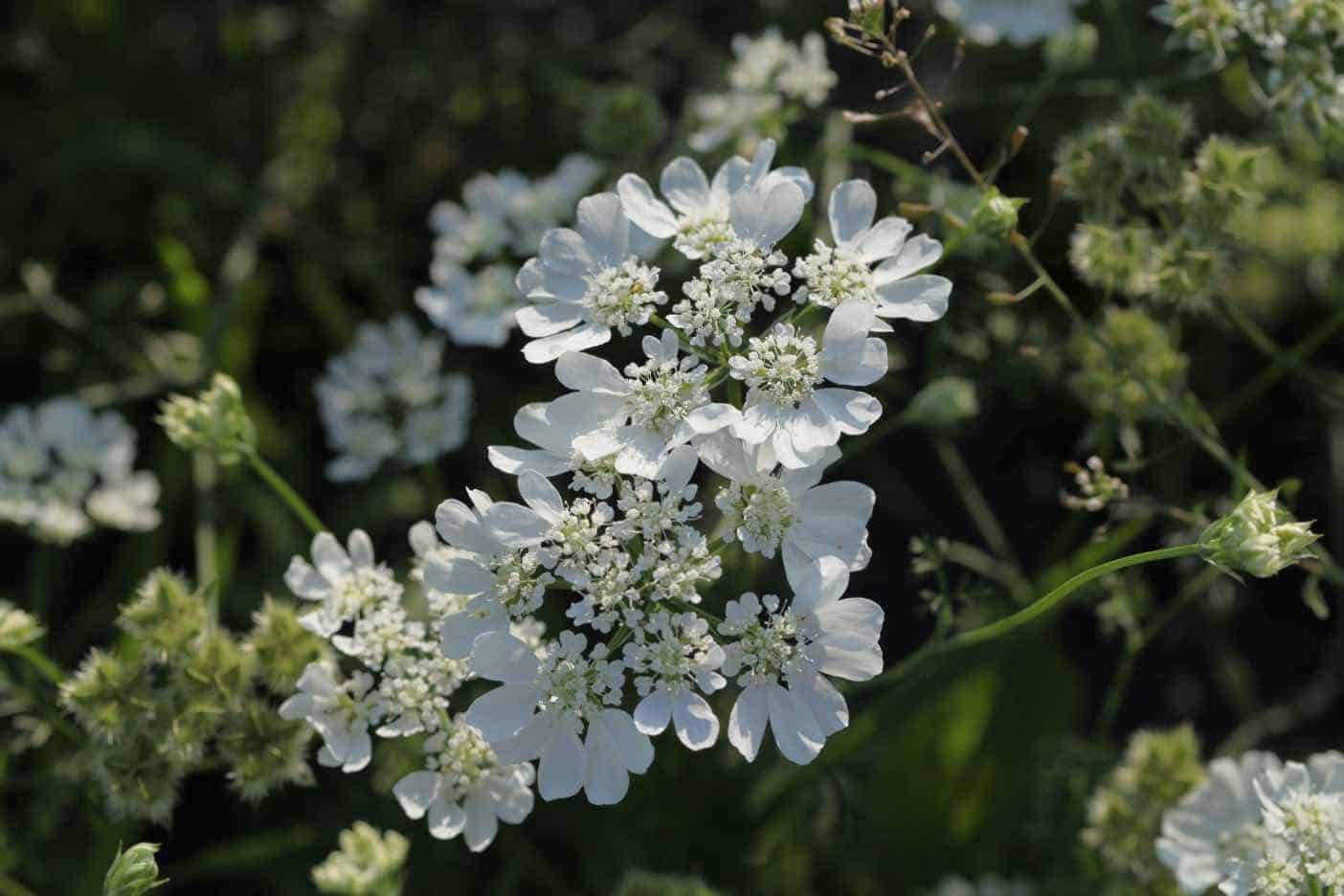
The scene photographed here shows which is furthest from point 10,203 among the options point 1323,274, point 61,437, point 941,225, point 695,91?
point 1323,274

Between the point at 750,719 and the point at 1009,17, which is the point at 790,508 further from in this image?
the point at 1009,17

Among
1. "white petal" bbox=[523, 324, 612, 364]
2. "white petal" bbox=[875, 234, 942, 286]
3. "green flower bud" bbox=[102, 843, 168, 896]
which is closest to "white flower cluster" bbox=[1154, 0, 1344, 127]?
"white petal" bbox=[875, 234, 942, 286]

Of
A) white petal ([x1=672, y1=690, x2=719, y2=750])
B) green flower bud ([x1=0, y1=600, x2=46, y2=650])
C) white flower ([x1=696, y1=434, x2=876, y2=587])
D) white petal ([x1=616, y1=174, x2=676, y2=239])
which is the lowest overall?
green flower bud ([x1=0, y1=600, x2=46, y2=650])

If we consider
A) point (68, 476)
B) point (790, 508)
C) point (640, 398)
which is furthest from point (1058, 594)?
point (68, 476)

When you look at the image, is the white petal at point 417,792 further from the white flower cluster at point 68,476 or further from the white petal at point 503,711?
the white flower cluster at point 68,476

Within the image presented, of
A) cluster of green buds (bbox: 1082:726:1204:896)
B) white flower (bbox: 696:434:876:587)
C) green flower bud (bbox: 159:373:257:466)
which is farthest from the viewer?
cluster of green buds (bbox: 1082:726:1204:896)

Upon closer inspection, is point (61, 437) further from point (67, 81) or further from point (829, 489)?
point (829, 489)

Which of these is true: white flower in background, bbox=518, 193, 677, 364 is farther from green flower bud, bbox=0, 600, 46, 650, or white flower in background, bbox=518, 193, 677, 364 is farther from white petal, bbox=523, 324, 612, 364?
green flower bud, bbox=0, 600, 46, 650
